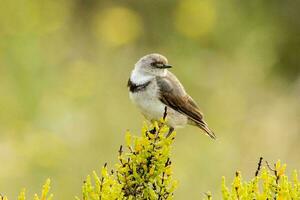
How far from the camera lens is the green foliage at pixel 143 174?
4.32m

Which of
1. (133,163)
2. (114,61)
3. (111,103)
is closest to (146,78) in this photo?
(133,163)

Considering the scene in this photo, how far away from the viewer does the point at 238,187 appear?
4.28 m

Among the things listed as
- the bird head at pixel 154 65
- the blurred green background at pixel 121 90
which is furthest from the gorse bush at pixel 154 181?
the blurred green background at pixel 121 90

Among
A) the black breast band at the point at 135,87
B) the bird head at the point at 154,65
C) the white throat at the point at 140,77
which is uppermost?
the bird head at the point at 154,65

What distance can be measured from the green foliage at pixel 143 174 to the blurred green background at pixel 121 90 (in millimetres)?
3742

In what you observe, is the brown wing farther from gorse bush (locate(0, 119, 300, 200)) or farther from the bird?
gorse bush (locate(0, 119, 300, 200))

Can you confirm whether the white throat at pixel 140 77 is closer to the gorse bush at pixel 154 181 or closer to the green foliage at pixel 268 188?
the gorse bush at pixel 154 181

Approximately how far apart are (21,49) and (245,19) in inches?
140

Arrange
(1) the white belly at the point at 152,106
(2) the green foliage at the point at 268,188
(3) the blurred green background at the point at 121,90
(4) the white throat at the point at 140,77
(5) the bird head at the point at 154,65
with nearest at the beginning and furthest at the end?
(2) the green foliage at the point at 268,188 < (1) the white belly at the point at 152,106 < (4) the white throat at the point at 140,77 < (5) the bird head at the point at 154,65 < (3) the blurred green background at the point at 121,90

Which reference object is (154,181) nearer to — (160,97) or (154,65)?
(160,97)

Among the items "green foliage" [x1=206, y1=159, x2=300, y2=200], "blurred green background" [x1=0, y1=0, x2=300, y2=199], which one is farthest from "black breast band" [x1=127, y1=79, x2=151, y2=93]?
"green foliage" [x1=206, y1=159, x2=300, y2=200]

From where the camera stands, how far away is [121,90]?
1044cm

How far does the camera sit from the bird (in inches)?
254

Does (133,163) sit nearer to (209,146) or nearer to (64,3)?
(209,146)
